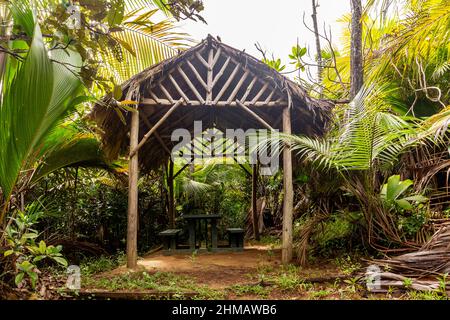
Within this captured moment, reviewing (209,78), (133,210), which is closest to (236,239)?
(133,210)

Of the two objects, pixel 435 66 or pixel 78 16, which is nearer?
pixel 78 16

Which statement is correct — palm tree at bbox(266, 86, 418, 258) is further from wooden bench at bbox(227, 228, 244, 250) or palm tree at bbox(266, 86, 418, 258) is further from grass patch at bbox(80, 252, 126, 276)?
grass patch at bbox(80, 252, 126, 276)

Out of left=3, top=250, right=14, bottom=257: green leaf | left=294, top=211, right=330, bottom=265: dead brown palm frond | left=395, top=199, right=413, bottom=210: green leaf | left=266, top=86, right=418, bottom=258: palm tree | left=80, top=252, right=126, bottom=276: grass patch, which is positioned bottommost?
left=80, top=252, right=126, bottom=276: grass patch

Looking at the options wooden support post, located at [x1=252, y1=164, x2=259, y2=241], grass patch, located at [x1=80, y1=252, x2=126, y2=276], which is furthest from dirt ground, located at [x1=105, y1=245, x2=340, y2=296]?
wooden support post, located at [x1=252, y1=164, x2=259, y2=241]

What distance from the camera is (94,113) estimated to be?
5.91 m

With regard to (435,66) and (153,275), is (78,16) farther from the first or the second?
(435,66)

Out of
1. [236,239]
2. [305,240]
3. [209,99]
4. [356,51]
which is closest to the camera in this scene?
[305,240]

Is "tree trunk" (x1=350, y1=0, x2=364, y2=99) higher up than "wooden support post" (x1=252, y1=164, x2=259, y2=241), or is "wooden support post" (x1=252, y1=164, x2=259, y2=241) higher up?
"tree trunk" (x1=350, y1=0, x2=364, y2=99)

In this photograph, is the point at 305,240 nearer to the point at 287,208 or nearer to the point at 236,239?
the point at 287,208

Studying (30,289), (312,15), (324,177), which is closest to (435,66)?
(324,177)

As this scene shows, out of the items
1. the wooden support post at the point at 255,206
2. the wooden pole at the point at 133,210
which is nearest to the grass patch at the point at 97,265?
the wooden pole at the point at 133,210

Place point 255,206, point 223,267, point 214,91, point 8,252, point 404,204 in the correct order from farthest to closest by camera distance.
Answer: point 255,206, point 214,91, point 223,267, point 404,204, point 8,252

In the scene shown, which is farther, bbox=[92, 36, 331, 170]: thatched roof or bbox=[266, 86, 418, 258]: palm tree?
bbox=[92, 36, 331, 170]: thatched roof
